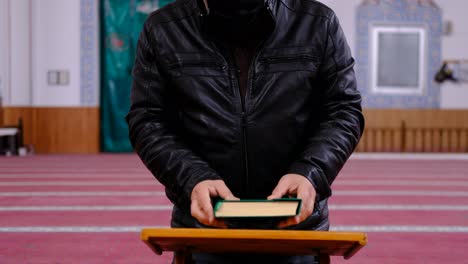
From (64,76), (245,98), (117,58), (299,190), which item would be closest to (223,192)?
(299,190)

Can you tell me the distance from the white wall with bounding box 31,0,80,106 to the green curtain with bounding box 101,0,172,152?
16.2 inches

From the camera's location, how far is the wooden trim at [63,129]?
9.08 meters

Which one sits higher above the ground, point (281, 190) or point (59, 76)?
point (59, 76)

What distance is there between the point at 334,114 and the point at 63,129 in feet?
27.1

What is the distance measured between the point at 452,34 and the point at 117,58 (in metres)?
5.09

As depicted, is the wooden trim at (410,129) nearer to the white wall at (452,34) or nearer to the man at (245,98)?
the white wall at (452,34)

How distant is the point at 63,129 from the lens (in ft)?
30.0

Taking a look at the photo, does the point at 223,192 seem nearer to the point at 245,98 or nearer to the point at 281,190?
the point at 281,190

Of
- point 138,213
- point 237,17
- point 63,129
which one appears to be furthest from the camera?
point 63,129

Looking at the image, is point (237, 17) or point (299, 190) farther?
point (237, 17)

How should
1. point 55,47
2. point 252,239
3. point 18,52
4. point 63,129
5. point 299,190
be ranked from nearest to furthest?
point 252,239, point 299,190, point 18,52, point 55,47, point 63,129

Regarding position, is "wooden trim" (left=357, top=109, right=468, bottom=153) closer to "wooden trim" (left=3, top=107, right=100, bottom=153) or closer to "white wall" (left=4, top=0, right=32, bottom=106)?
"wooden trim" (left=3, top=107, right=100, bottom=153)

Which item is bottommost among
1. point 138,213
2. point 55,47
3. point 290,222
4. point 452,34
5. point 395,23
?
point 138,213

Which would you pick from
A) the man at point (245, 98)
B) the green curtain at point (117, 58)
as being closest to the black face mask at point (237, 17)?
the man at point (245, 98)
